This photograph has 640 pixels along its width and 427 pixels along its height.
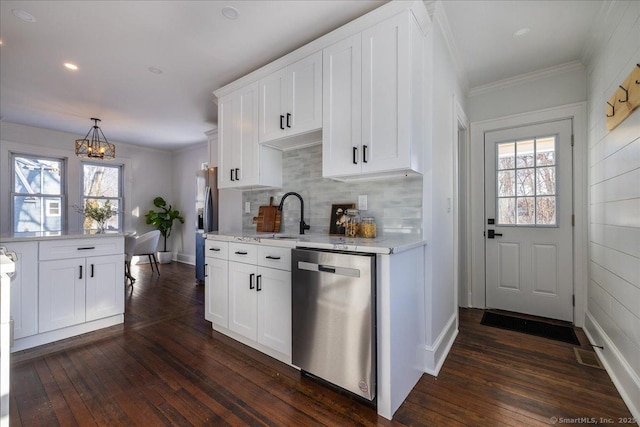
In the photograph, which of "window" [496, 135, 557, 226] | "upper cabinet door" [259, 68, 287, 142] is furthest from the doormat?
"upper cabinet door" [259, 68, 287, 142]

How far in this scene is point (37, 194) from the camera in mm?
4984

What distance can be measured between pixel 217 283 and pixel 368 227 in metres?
1.50

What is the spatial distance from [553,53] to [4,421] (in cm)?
415

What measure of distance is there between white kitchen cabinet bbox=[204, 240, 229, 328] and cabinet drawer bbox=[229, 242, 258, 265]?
96 millimetres

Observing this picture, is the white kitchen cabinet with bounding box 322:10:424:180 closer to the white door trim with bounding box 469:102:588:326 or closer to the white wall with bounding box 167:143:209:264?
the white door trim with bounding box 469:102:588:326

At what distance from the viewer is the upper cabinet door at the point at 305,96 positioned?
222 cm

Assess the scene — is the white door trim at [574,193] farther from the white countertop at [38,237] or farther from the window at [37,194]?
the window at [37,194]

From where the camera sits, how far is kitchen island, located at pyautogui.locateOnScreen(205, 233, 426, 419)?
61.6 inches

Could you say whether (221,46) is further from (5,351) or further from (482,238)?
(482,238)

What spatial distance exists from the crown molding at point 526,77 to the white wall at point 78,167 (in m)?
5.19

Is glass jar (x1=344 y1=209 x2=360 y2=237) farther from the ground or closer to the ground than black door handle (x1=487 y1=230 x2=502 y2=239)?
farther from the ground

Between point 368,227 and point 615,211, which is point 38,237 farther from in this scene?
point 615,211

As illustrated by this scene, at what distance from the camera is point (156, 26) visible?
2.25m

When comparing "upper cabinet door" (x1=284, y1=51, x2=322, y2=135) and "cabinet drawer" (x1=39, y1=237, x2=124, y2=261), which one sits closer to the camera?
"upper cabinet door" (x1=284, y1=51, x2=322, y2=135)
